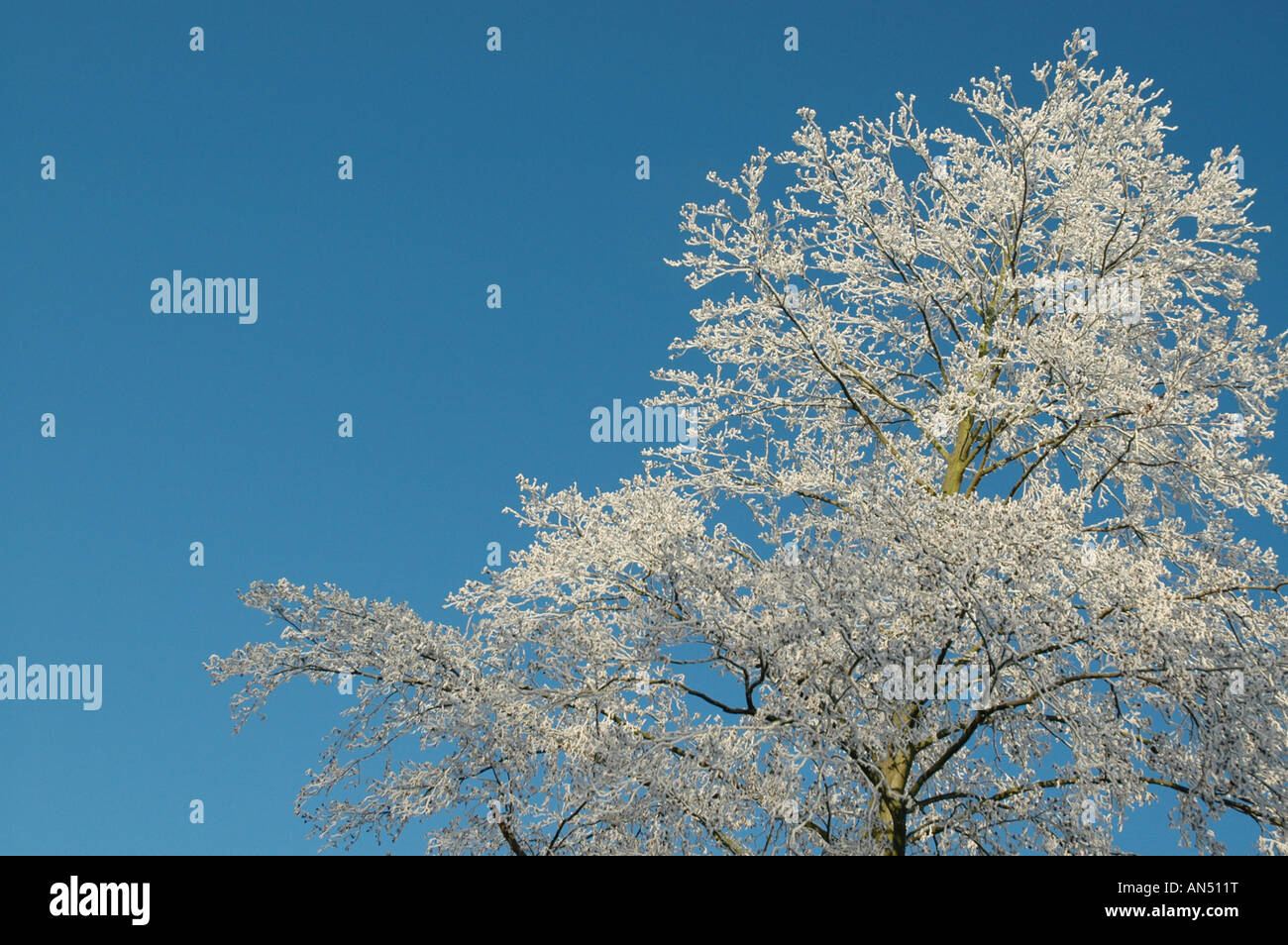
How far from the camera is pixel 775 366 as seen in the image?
10.7 m

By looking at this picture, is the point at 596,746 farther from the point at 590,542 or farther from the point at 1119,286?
the point at 1119,286

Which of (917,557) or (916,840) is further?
(916,840)

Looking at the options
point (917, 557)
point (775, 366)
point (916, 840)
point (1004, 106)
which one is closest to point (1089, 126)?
point (1004, 106)

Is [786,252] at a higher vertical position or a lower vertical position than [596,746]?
higher
